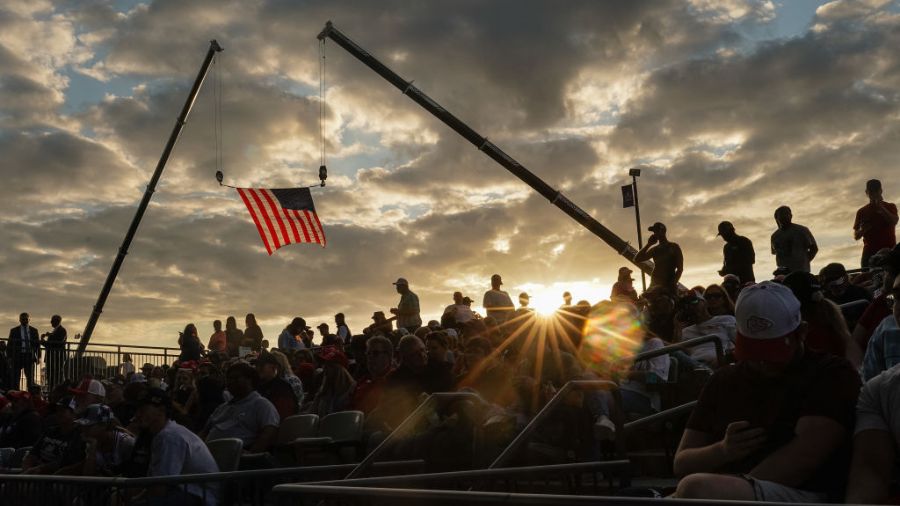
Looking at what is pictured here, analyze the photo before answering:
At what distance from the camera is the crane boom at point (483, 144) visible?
38.8 meters

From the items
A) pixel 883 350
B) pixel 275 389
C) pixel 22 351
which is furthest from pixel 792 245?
pixel 22 351

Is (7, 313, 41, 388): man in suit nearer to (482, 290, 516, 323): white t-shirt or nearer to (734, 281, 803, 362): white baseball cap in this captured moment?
(482, 290, 516, 323): white t-shirt

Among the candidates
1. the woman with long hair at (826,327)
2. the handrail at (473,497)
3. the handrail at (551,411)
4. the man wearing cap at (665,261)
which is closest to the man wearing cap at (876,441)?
the handrail at (473,497)

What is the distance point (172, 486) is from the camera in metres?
5.97

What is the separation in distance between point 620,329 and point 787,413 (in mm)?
6115

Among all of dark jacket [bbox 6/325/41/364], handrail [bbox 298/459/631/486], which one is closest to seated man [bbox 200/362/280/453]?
handrail [bbox 298/459/631/486]

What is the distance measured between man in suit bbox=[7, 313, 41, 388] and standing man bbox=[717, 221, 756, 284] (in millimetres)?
17211

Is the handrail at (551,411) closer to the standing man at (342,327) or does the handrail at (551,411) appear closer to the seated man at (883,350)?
the seated man at (883,350)

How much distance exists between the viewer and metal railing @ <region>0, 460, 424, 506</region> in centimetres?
575

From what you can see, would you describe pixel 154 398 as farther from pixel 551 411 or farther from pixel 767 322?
pixel 767 322

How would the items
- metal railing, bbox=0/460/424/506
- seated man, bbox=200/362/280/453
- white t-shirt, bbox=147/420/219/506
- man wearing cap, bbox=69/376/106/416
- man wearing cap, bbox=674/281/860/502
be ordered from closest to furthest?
man wearing cap, bbox=674/281/860/502 → metal railing, bbox=0/460/424/506 → white t-shirt, bbox=147/420/219/506 → seated man, bbox=200/362/280/453 → man wearing cap, bbox=69/376/106/416

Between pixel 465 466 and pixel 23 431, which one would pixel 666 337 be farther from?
pixel 23 431

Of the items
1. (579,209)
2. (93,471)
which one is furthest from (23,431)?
(579,209)

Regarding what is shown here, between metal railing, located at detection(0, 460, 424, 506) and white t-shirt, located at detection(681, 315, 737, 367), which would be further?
white t-shirt, located at detection(681, 315, 737, 367)
